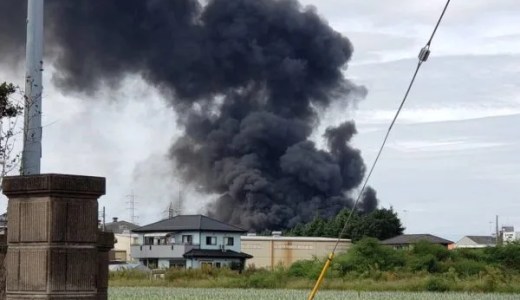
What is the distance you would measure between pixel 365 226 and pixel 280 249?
15.9 meters

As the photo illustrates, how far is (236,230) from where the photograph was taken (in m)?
74.1

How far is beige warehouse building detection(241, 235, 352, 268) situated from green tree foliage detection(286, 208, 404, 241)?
441 inches

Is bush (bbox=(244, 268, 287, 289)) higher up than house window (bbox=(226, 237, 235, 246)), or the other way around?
house window (bbox=(226, 237, 235, 246))

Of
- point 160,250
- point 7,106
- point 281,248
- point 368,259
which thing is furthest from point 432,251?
point 7,106

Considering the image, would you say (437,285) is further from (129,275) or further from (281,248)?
(281,248)

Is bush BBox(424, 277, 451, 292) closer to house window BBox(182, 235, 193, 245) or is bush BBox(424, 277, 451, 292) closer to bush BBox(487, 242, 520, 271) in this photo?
bush BBox(487, 242, 520, 271)

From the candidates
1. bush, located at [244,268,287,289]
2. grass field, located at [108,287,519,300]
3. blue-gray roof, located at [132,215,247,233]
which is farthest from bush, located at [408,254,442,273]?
blue-gray roof, located at [132,215,247,233]

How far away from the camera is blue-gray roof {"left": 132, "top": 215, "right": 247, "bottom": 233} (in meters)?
73.1

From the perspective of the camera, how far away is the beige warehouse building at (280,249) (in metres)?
79.1

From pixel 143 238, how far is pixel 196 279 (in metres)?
25.5

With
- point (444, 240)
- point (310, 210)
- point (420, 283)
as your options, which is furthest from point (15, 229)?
point (310, 210)

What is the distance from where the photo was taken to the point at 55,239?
21.4 ft

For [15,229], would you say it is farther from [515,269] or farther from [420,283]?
[515,269]

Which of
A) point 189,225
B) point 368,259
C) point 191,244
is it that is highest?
point 189,225
